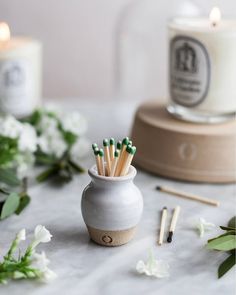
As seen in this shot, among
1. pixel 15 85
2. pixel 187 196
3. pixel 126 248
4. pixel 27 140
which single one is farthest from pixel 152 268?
pixel 15 85

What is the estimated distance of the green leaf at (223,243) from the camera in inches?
22.7

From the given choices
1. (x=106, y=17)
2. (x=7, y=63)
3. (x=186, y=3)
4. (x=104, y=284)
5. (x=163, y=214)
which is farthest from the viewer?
(x=106, y=17)

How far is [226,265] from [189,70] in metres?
0.30

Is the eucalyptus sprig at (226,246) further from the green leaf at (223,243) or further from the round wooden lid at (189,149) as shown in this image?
the round wooden lid at (189,149)

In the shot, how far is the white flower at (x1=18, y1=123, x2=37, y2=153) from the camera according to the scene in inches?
30.6

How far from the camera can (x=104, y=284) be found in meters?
0.54

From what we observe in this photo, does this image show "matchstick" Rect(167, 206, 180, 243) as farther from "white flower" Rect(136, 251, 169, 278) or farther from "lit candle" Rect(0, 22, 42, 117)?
"lit candle" Rect(0, 22, 42, 117)

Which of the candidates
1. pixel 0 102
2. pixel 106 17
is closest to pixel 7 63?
pixel 0 102

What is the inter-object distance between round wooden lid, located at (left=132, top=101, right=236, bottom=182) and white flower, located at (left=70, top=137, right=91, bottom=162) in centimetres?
Result: 9

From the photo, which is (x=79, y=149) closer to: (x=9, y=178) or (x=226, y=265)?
(x=9, y=178)

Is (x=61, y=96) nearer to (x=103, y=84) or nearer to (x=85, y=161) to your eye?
(x=103, y=84)

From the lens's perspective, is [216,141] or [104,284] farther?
[216,141]

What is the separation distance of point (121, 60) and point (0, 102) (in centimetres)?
30

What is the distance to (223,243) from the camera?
Answer: 1.91ft
